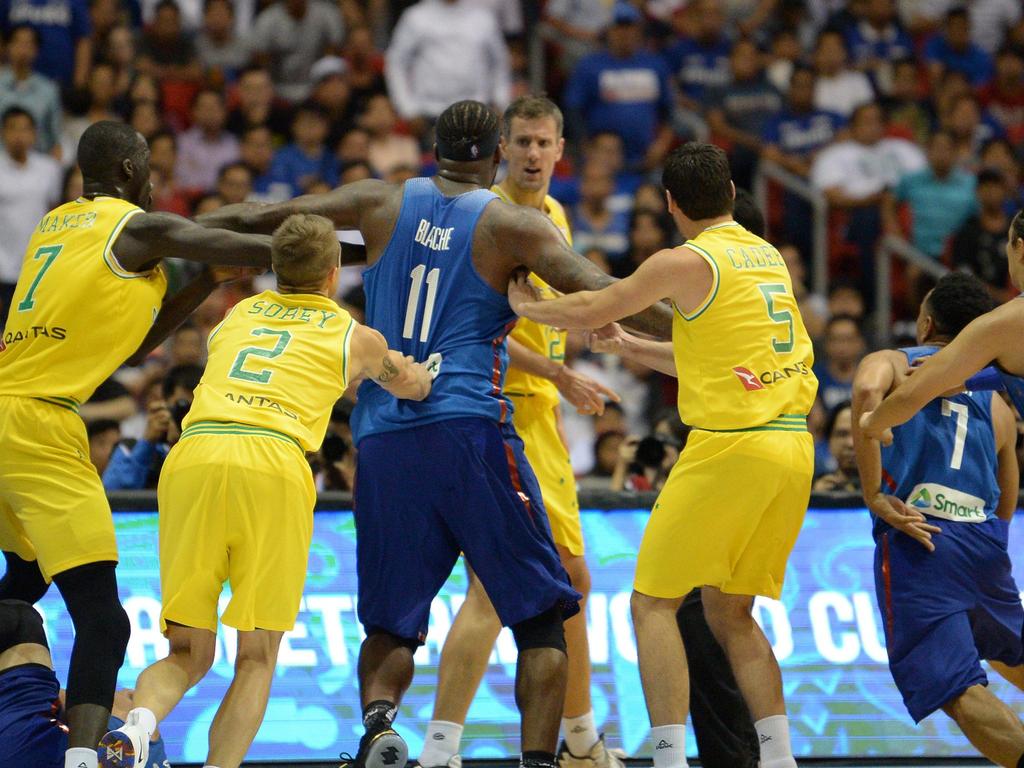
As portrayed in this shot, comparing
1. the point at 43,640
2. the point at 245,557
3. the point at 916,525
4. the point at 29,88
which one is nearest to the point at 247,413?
the point at 245,557

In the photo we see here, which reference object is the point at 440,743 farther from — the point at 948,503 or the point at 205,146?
the point at 205,146

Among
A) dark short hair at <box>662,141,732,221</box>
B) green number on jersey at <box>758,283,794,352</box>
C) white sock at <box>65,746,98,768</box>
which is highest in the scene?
dark short hair at <box>662,141,732,221</box>

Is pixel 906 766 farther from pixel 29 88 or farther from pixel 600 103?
pixel 29 88

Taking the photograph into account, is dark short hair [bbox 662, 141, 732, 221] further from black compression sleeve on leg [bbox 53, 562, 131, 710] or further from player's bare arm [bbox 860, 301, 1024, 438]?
black compression sleeve on leg [bbox 53, 562, 131, 710]

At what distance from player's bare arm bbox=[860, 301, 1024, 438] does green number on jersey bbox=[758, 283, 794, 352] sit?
18.1 inches

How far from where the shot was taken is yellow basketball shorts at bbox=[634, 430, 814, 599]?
5.96 meters

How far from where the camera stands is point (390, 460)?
6223 millimetres

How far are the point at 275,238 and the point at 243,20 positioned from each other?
9.41m

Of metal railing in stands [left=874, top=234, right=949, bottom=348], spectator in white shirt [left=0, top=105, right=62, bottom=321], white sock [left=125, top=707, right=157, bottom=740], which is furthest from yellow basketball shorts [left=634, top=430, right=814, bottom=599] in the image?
spectator in white shirt [left=0, top=105, right=62, bottom=321]

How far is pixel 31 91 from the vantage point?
1307 cm

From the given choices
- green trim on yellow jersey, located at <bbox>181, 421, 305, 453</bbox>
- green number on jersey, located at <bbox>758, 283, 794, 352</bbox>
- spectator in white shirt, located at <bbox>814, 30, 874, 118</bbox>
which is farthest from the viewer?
spectator in white shirt, located at <bbox>814, 30, 874, 118</bbox>

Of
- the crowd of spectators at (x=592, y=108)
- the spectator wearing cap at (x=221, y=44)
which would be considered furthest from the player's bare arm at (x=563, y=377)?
the spectator wearing cap at (x=221, y=44)

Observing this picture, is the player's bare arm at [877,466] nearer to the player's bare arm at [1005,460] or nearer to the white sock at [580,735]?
the player's bare arm at [1005,460]

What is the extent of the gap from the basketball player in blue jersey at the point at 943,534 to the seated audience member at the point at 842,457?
59.1 inches
